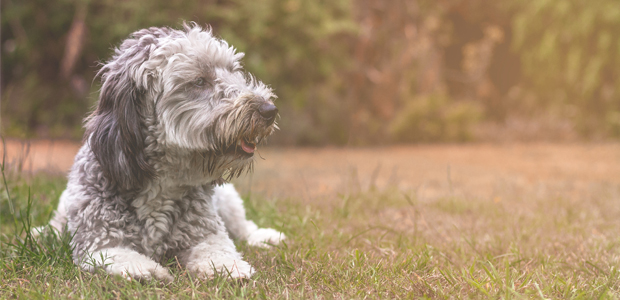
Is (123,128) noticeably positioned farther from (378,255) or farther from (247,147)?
(378,255)

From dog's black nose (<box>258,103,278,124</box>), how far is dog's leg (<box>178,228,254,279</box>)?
2.40ft

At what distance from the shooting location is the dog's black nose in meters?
2.65

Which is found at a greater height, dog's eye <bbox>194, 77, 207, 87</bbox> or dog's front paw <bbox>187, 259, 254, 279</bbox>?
dog's eye <bbox>194, 77, 207, 87</bbox>

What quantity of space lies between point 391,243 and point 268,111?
4.28ft

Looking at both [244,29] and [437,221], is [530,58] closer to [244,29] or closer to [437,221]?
[244,29]

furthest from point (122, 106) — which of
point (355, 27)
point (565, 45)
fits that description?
point (565, 45)

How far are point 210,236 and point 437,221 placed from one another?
220cm

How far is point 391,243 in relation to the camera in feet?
10.9

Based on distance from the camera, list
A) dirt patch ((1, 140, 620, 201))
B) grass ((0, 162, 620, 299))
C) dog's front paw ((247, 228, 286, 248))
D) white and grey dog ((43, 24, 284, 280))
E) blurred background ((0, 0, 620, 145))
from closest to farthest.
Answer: grass ((0, 162, 620, 299)) → white and grey dog ((43, 24, 284, 280)) → dog's front paw ((247, 228, 286, 248)) → dirt patch ((1, 140, 620, 201)) → blurred background ((0, 0, 620, 145))

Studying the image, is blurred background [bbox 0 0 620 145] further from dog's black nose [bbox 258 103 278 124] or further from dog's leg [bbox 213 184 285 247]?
dog's black nose [bbox 258 103 278 124]

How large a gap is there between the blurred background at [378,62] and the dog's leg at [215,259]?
6.93 meters

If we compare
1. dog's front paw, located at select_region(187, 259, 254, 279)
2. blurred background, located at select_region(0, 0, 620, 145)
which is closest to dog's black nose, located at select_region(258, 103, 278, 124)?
dog's front paw, located at select_region(187, 259, 254, 279)

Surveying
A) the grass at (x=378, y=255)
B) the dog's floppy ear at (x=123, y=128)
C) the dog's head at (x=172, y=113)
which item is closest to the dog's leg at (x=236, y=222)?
the grass at (x=378, y=255)

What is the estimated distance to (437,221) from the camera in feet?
14.0
